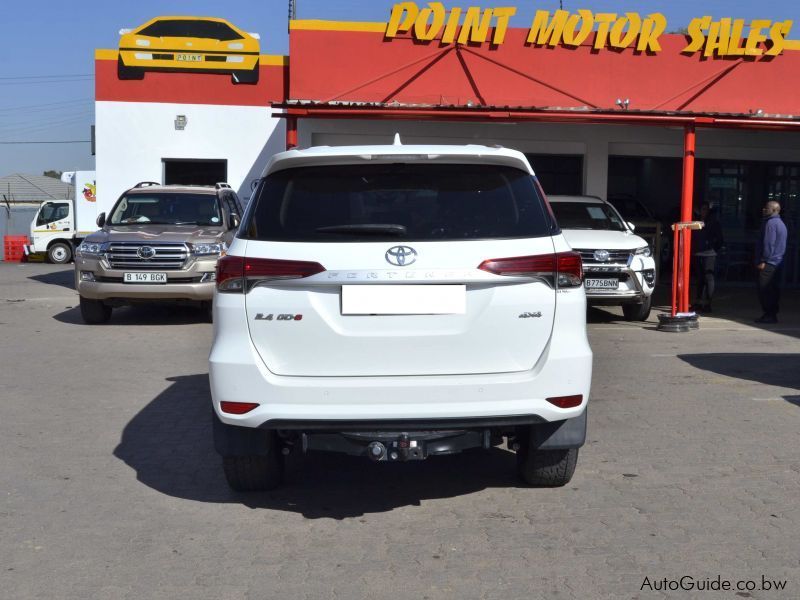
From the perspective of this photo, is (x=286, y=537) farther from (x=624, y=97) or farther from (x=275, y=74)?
(x=275, y=74)

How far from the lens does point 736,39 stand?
59.9ft

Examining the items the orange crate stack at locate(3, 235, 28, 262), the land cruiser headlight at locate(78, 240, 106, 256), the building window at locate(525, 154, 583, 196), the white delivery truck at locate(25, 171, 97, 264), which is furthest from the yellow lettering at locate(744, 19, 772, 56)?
the orange crate stack at locate(3, 235, 28, 262)

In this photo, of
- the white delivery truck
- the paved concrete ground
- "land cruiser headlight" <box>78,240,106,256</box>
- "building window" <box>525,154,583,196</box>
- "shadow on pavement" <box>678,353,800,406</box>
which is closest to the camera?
the paved concrete ground

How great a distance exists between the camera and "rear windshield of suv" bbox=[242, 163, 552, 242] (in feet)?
15.7

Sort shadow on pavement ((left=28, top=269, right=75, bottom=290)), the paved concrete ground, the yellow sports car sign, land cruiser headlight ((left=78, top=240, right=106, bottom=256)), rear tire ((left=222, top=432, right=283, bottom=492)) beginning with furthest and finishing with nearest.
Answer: shadow on pavement ((left=28, top=269, right=75, bottom=290)), the yellow sports car sign, land cruiser headlight ((left=78, top=240, right=106, bottom=256)), rear tire ((left=222, top=432, right=283, bottom=492)), the paved concrete ground

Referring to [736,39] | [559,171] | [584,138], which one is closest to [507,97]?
[584,138]

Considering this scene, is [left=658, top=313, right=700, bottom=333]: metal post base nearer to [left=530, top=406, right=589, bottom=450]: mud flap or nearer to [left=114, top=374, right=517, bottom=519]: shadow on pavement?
[left=114, top=374, right=517, bottom=519]: shadow on pavement

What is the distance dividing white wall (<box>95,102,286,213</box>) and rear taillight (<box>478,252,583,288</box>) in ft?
51.9

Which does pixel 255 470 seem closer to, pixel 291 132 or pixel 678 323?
pixel 678 323

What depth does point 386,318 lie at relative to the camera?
4.66 meters

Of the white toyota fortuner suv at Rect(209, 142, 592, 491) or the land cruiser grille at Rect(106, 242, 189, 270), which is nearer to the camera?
the white toyota fortuner suv at Rect(209, 142, 592, 491)

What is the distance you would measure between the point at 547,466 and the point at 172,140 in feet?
52.9

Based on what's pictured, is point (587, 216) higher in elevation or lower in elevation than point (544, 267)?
higher

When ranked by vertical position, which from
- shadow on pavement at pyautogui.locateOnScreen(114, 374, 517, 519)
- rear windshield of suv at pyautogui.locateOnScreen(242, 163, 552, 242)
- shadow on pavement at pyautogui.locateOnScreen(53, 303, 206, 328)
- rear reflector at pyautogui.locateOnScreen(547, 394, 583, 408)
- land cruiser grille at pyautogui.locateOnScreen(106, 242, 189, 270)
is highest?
rear windshield of suv at pyautogui.locateOnScreen(242, 163, 552, 242)
